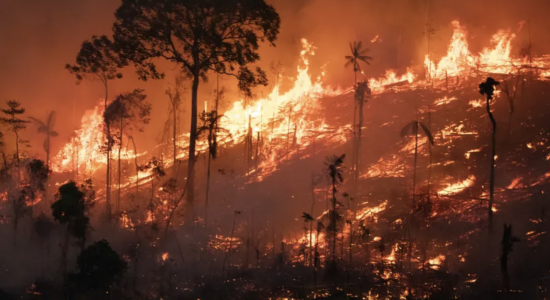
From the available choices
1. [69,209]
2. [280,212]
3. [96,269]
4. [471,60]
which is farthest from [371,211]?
[471,60]

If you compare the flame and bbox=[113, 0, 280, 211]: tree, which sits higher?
the flame

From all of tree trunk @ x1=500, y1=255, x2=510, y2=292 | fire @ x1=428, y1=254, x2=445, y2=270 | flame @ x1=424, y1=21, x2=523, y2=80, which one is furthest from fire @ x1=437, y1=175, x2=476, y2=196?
flame @ x1=424, y1=21, x2=523, y2=80

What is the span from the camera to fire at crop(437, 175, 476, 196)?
33.7 m

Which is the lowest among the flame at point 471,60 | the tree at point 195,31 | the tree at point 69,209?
the tree at point 69,209

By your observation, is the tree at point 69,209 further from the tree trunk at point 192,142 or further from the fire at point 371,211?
the fire at point 371,211

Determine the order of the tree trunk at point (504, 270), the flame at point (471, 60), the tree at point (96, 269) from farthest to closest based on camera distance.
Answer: the flame at point (471, 60) < the tree at point (96, 269) < the tree trunk at point (504, 270)

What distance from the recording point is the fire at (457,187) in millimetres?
33703

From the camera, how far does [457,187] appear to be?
35.0 m

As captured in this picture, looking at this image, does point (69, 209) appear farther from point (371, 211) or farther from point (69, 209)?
point (371, 211)

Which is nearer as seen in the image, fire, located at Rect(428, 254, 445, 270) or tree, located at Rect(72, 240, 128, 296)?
tree, located at Rect(72, 240, 128, 296)

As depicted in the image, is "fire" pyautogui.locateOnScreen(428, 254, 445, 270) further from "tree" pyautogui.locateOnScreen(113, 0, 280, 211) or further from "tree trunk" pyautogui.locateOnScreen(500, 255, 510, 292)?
"tree" pyautogui.locateOnScreen(113, 0, 280, 211)

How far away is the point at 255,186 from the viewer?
43844 millimetres

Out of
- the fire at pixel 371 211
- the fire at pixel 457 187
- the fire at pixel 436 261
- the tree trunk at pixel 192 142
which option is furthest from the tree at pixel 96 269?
the fire at pixel 457 187

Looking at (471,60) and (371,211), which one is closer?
(371,211)
